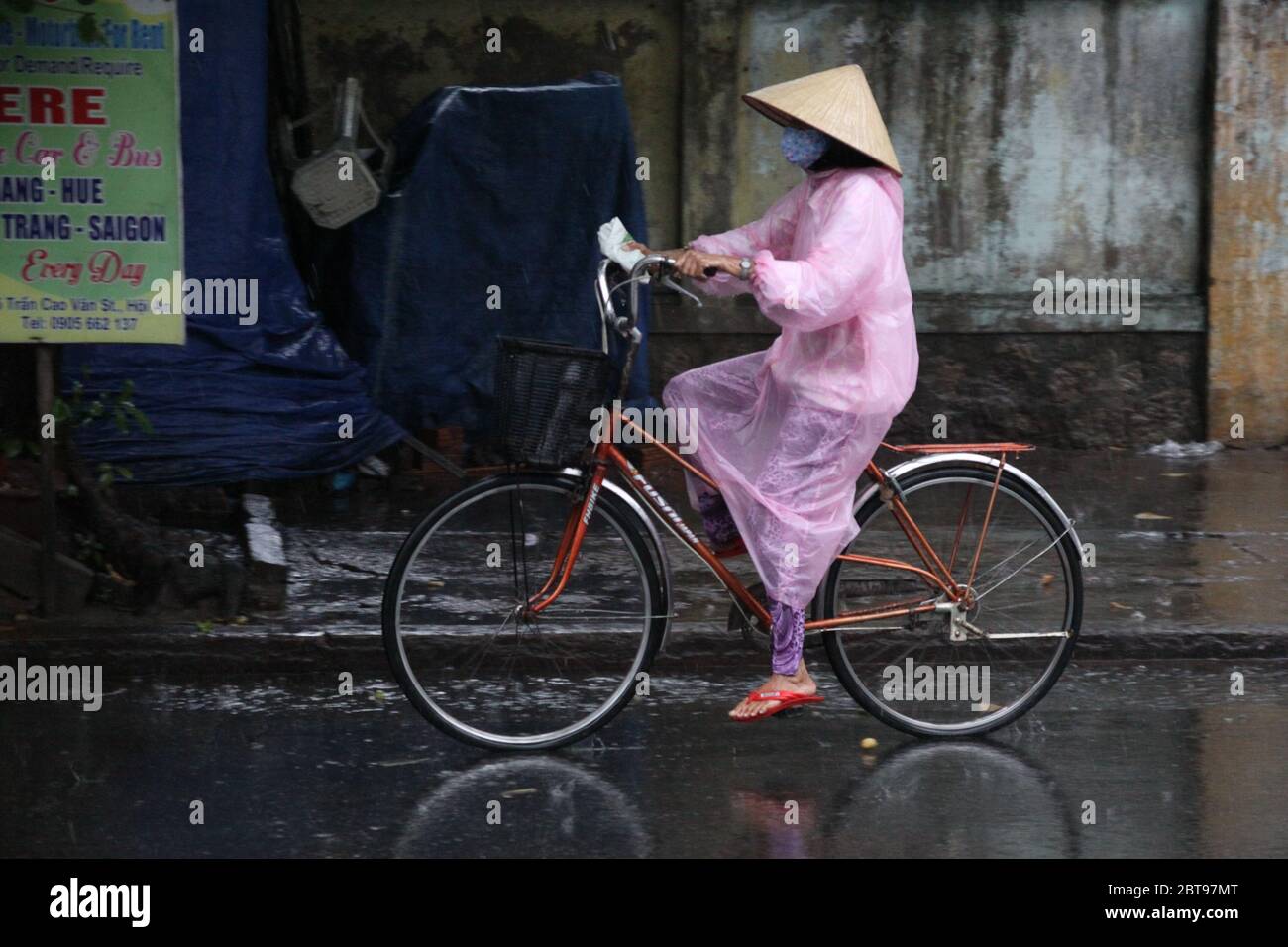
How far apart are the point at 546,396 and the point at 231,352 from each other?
3.92m

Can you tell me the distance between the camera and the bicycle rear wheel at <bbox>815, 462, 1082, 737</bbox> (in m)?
5.29

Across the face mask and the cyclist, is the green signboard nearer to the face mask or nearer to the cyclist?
the cyclist

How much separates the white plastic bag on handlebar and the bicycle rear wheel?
40.4 inches

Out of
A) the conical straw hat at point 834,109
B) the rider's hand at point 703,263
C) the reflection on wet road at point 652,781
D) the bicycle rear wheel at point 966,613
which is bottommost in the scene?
the reflection on wet road at point 652,781

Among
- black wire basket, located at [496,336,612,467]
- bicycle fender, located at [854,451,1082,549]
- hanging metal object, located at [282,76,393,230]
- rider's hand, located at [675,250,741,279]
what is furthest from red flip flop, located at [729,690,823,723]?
hanging metal object, located at [282,76,393,230]

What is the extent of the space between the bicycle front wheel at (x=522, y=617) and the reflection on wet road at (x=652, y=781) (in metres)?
0.17

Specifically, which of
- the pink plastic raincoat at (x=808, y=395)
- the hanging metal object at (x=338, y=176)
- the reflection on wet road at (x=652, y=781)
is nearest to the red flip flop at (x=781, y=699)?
the reflection on wet road at (x=652, y=781)

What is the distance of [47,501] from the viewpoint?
6.56m

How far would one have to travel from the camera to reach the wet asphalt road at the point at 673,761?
4590mm

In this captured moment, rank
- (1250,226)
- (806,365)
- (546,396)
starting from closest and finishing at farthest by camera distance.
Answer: (546,396) < (806,365) < (1250,226)

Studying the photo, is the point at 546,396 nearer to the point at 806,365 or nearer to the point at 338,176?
the point at 806,365

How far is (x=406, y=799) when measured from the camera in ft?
15.9

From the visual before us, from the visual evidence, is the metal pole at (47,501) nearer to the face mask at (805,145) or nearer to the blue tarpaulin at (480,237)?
the blue tarpaulin at (480,237)

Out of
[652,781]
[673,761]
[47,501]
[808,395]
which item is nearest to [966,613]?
[808,395]
